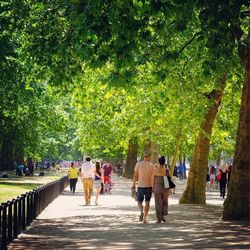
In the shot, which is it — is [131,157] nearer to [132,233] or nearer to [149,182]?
[149,182]

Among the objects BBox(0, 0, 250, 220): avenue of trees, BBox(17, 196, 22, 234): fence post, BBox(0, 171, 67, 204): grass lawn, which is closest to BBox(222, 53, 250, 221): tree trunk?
BBox(0, 0, 250, 220): avenue of trees

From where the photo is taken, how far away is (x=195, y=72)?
23688mm

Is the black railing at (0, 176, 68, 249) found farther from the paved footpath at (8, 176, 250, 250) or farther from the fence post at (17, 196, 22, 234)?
the paved footpath at (8, 176, 250, 250)

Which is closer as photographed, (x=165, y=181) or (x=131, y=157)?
(x=165, y=181)

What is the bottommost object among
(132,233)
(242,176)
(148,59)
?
(132,233)

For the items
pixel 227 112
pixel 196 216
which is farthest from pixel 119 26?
pixel 227 112

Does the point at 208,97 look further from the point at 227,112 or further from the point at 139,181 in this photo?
the point at 139,181

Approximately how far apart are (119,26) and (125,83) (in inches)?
76.5

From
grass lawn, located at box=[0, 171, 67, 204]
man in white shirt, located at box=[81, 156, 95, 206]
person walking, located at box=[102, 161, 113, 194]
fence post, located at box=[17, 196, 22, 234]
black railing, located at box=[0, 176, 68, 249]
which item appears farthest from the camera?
person walking, located at box=[102, 161, 113, 194]

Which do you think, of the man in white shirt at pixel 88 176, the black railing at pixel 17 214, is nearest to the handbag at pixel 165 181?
the black railing at pixel 17 214

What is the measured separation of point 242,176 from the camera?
17750 mm

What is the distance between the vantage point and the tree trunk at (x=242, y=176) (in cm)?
1764

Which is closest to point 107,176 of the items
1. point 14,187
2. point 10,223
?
point 14,187

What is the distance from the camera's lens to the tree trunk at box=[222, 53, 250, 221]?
1764 centimetres
